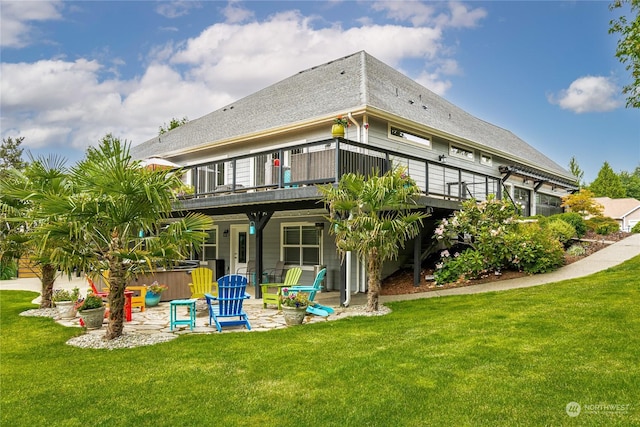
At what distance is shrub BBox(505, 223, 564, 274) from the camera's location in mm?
11250

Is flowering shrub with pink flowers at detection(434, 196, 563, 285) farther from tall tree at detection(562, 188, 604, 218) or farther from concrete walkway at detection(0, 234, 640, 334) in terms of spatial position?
tall tree at detection(562, 188, 604, 218)

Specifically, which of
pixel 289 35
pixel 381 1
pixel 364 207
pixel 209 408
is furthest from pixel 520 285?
pixel 289 35

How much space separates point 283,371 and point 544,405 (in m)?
2.65

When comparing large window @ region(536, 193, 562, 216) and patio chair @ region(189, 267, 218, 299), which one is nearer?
patio chair @ region(189, 267, 218, 299)

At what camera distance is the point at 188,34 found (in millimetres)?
16125

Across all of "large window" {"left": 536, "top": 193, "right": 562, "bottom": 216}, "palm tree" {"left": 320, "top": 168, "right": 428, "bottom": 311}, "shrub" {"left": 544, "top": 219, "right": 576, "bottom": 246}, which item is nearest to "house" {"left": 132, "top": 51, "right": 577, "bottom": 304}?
"palm tree" {"left": 320, "top": 168, "right": 428, "bottom": 311}

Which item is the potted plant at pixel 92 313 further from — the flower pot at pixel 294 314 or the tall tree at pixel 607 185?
the tall tree at pixel 607 185

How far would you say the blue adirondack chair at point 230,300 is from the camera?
741 centimetres

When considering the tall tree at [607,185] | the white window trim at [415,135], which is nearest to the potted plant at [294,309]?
the white window trim at [415,135]

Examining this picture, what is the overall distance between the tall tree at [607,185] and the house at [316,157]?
2983 centimetres

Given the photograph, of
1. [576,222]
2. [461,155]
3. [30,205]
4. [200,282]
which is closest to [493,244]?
[461,155]

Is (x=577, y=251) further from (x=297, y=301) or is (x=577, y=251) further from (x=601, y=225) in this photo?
(x=297, y=301)

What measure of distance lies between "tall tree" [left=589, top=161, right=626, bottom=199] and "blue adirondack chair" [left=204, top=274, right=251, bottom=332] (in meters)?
45.4

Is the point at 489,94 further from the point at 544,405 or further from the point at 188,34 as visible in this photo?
the point at 544,405
